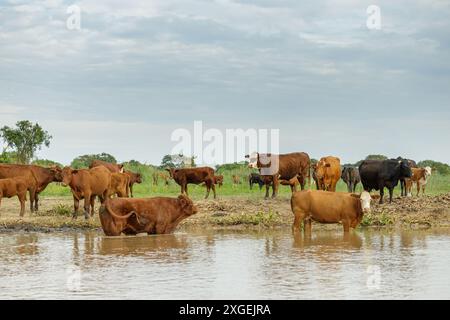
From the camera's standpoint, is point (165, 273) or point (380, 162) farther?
point (380, 162)

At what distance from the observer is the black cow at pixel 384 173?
24312 millimetres

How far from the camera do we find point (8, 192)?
21688 mm

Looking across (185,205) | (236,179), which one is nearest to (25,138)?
(236,179)

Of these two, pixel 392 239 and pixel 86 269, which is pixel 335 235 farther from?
pixel 86 269

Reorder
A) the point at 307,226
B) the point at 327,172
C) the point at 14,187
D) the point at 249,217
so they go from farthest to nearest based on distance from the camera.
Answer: the point at 327,172 < the point at 14,187 < the point at 249,217 < the point at 307,226

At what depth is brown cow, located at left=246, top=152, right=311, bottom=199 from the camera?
2680 cm

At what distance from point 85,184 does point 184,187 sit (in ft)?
28.4

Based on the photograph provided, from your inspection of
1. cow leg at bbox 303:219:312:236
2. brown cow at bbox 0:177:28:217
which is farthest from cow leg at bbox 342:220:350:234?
brown cow at bbox 0:177:28:217

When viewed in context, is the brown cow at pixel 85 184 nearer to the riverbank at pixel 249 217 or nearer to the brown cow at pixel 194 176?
the riverbank at pixel 249 217

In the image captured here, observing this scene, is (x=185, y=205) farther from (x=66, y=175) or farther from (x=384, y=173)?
(x=384, y=173)

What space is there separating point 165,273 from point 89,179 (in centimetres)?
980

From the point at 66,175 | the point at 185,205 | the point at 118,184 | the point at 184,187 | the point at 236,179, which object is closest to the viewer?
the point at 185,205

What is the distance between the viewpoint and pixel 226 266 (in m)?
12.3
